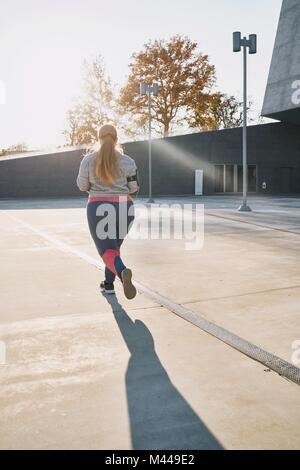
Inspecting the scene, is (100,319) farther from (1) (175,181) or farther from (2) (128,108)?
(2) (128,108)

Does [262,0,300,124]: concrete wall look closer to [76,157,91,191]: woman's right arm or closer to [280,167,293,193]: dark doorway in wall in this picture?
[280,167,293,193]: dark doorway in wall

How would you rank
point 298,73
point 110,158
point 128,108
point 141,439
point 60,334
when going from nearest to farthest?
point 141,439
point 60,334
point 110,158
point 298,73
point 128,108

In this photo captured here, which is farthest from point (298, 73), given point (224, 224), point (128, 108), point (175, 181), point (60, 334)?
point (60, 334)

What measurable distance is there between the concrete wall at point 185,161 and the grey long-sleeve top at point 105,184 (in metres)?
27.3

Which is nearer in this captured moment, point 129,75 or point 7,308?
point 7,308

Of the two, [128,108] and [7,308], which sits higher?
[128,108]

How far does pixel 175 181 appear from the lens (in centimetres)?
3331

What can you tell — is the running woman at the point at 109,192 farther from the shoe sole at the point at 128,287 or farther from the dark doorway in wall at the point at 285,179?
the dark doorway in wall at the point at 285,179

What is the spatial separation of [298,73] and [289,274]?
73.8ft

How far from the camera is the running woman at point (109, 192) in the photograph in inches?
184

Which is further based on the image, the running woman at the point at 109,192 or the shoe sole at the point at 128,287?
the running woman at the point at 109,192

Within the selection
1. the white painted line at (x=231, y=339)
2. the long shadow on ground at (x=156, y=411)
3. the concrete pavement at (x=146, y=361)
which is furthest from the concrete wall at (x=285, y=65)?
the long shadow on ground at (x=156, y=411)

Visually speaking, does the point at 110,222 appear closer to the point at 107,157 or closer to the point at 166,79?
the point at 107,157
